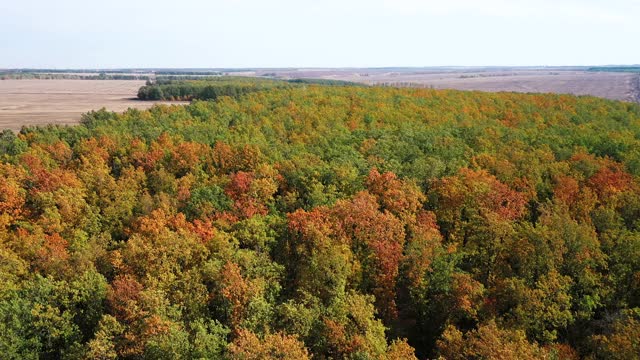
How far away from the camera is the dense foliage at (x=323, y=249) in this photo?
38.5 metres

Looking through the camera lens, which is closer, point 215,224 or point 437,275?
point 437,275

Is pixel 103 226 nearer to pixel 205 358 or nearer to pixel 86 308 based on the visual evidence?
pixel 86 308

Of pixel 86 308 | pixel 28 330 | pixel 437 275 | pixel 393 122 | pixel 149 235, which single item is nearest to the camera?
pixel 28 330

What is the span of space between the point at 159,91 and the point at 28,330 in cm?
16731

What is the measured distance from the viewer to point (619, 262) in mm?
47094

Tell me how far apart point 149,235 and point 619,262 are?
150ft

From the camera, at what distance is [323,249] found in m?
46.7

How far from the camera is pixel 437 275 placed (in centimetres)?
4666

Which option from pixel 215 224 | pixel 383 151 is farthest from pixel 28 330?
pixel 383 151

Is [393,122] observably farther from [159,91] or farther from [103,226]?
[159,91]

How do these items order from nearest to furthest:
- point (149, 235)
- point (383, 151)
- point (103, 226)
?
point (149, 235) → point (103, 226) → point (383, 151)

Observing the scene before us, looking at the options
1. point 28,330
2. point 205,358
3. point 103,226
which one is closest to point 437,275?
point 205,358

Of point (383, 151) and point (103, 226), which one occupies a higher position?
point (383, 151)

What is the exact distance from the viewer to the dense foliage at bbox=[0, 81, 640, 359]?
1516 inches
